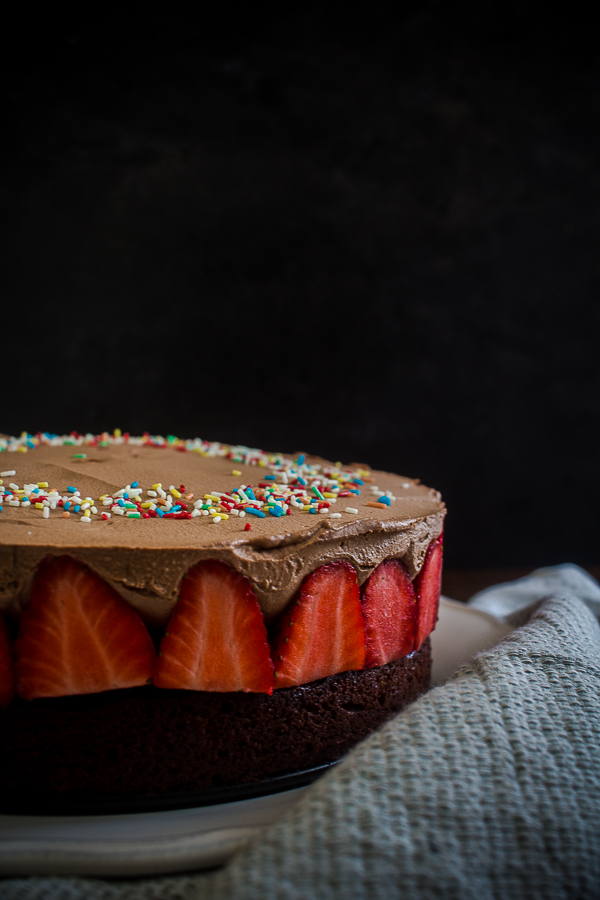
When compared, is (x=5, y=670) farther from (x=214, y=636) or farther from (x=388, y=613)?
(x=388, y=613)

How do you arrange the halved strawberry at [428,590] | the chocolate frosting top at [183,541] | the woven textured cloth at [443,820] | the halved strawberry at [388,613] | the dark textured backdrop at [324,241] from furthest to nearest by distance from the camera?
the dark textured backdrop at [324,241], the halved strawberry at [428,590], the halved strawberry at [388,613], the chocolate frosting top at [183,541], the woven textured cloth at [443,820]

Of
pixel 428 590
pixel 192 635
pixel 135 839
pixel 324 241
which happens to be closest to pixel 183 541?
pixel 192 635

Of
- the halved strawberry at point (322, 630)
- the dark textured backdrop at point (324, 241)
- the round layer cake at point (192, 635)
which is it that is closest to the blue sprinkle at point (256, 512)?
the round layer cake at point (192, 635)

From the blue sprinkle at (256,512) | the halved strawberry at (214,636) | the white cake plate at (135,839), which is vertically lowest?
the white cake plate at (135,839)

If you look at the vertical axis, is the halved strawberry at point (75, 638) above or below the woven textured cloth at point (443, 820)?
above

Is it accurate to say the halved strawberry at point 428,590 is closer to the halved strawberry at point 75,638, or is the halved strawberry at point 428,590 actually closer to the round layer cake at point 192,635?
the round layer cake at point 192,635

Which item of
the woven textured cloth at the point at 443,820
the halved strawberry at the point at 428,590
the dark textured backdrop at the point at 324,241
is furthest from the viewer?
the dark textured backdrop at the point at 324,241

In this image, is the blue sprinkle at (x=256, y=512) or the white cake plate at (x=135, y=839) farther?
the blue sprinkle at (x=256, y=512)
